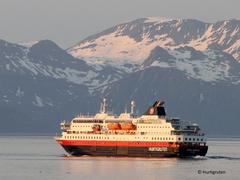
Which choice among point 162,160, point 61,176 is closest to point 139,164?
point 162,160

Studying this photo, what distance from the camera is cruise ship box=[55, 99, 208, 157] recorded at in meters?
186

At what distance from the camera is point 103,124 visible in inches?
7736

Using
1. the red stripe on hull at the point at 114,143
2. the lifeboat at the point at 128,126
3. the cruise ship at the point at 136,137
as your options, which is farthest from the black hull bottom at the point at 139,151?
the lifeboat at the point at 128,126

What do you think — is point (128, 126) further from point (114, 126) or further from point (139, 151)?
point (139, 151)

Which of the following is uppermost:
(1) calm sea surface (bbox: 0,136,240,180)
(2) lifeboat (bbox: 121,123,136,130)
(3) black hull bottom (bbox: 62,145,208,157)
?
(2) lifeboat (bbox: 121,123,136,130)

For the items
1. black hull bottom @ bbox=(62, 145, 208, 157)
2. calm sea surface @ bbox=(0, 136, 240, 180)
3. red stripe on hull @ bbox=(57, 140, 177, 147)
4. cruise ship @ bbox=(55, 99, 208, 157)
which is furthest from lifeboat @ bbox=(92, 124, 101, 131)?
calm sea surface @ bbox=(0, 136, 240, 180)

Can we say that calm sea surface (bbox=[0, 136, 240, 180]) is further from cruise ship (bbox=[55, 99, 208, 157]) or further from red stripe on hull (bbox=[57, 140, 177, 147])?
red stripe on hull (bbox=[57, 140, 177, 147])

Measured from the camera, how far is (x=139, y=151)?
188 m

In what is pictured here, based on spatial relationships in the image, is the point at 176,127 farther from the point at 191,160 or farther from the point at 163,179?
the point at 163,179

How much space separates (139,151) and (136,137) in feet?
7.73

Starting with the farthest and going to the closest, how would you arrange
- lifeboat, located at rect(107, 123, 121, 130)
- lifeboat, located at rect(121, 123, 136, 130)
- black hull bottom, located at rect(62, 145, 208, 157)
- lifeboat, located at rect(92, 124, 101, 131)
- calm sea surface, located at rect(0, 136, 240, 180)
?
lifeboat, located at rect(92, 124, 101, 131) → lifeboat, located at rect(107, 123, 121, 130) → lifeboat, located at rect(121, 123, 136, 130) → black hull bottom, located at rect(62, 145, 208, 157) → calm sea surface, located at rect(0, 136, 240, 180)

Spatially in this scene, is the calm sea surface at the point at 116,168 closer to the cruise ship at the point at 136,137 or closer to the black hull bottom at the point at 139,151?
the black hull bottom at the point at 139,151

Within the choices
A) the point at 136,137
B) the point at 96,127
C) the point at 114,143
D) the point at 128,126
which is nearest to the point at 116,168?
the point at 136,137

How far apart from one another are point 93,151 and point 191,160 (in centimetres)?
1719
